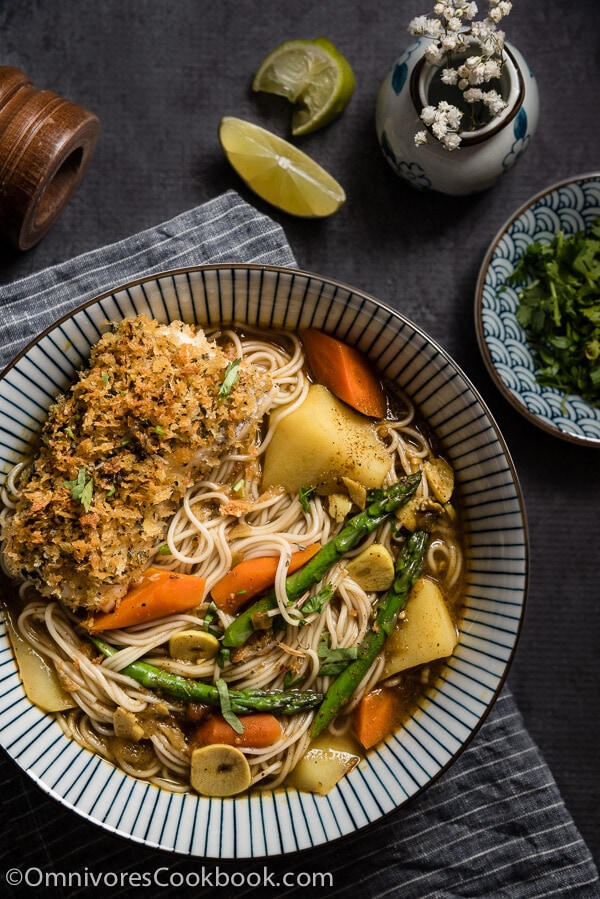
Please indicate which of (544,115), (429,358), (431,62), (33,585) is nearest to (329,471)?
(429,358)

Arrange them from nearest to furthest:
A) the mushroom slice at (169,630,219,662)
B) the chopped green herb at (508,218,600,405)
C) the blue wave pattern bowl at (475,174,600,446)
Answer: the mushroom slice at (169,630,219,662) < the blue wave pattern bowl at (475,174,600,446) < the chopped green herb at (508,218,600,405)

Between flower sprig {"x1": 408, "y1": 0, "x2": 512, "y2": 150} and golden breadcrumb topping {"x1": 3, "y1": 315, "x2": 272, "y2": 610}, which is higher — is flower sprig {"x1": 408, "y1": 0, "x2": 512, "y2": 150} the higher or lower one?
the higher one

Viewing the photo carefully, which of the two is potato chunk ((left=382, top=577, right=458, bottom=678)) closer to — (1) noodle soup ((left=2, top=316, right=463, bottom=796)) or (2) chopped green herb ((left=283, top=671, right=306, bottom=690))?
(1) noodle soup ((left=2, top=316, right=463, bottom=796))

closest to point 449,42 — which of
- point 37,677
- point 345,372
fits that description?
point 345,372

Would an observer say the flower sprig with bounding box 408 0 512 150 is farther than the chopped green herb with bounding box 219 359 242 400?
Yes

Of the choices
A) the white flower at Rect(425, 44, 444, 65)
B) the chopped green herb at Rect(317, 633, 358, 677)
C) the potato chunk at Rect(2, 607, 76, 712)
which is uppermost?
the white flower at Rect(425, 44, 444, 65)

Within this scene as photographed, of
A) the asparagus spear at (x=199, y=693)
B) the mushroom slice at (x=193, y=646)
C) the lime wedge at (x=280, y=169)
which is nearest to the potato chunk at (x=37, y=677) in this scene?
the asparagus spear at (x=199, y=693)

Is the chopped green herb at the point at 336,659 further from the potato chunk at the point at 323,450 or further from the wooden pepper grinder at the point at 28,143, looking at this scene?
the wooden pepper grinder at the point at 28,143

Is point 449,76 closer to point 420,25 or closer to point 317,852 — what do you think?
point 420,25

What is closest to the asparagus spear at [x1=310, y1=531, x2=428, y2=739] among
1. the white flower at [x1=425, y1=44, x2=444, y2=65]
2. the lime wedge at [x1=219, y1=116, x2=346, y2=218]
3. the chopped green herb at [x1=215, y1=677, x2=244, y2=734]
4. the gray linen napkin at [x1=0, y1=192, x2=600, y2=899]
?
the chopped green herb at [x1=215, y1=677, x2=244, y2=734]
